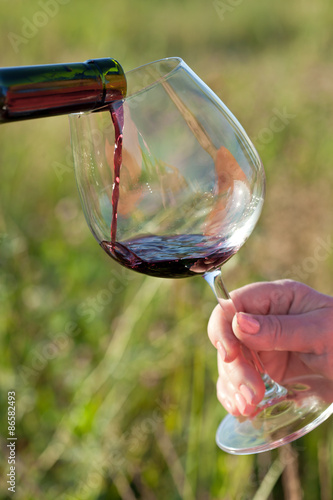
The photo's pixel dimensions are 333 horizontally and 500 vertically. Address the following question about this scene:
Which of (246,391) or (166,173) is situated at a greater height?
(166,173)

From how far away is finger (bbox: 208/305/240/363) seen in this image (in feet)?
3.13

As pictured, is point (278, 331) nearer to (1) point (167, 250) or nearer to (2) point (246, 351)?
(2) point (246, 351)

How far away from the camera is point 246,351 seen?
3.20 feet

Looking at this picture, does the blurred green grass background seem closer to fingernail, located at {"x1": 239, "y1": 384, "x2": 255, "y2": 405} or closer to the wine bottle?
fingernail, located at {"x1": 239, "y1": 384, "x2": 255, "y2": 405}

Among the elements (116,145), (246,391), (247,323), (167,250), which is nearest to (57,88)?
(116,145)

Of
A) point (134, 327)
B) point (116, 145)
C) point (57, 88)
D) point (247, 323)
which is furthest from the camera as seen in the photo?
point (134, 327)

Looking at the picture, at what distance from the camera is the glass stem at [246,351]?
90cm

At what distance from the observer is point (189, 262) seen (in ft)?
2.72

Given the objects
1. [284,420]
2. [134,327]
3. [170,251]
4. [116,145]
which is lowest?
[284,420]

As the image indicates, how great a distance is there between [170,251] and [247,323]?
0.59ft

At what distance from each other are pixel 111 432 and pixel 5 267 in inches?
24.8

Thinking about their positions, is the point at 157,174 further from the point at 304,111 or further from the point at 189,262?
the point at 304,111

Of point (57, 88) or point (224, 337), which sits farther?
point (224, 337)

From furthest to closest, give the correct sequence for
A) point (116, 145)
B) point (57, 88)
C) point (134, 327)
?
1. point (134, 327)
2. point (116, 145)
3. point (57, 88)
